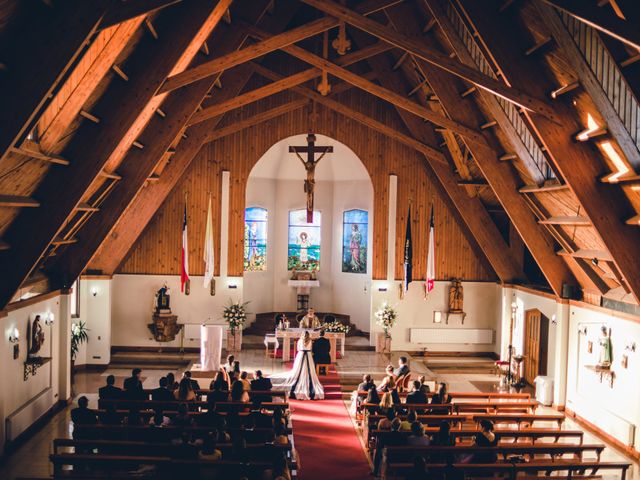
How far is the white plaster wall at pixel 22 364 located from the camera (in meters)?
10.5

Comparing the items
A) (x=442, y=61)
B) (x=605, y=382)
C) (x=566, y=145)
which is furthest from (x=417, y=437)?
(x=442, y=61)

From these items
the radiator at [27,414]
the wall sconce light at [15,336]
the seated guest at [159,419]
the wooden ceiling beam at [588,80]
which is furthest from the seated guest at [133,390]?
the wooden ceiling beam at [588,80]

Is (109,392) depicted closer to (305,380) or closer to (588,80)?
(305,380)

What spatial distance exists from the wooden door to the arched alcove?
5006 mm

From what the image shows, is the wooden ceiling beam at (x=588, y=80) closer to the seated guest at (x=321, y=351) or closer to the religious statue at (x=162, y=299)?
the seated guest at (x=321, y=351)

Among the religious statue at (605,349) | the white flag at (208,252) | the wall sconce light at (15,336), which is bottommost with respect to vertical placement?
the religious statue at (605,349)

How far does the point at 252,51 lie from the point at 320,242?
1083 cm

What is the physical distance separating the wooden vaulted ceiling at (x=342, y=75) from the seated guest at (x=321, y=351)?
5059mm

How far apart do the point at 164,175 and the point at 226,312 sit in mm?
4011

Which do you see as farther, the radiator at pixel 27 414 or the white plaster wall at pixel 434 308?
the white plaster wall at pixel 434 308

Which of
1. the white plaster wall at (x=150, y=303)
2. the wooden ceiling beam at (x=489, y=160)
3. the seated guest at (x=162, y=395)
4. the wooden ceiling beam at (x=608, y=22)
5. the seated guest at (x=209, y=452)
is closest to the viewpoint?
the wooden ceiling beam at (x=608, y=22)

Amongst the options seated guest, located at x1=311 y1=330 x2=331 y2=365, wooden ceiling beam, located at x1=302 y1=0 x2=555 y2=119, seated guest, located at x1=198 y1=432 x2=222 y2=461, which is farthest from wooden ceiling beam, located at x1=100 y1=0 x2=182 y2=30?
seated guest, located at x1=311 y1=330 x2=331 y2=365

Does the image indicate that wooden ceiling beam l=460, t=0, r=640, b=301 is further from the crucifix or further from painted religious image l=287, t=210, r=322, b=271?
painted religious image l=287, t=210, r=322, b=271

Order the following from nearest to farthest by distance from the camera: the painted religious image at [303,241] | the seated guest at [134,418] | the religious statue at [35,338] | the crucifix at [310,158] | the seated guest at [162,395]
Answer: the seated guest at [134,418], the seated guest at [162,395], the religious statue at [35,338], the crucifix at [310,158], the painted religious image at [303,241]
